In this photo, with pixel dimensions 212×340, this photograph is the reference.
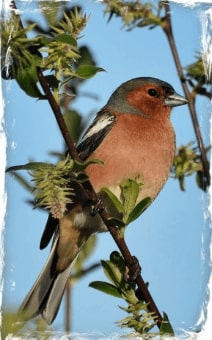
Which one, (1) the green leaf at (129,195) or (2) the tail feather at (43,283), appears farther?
(2) the tail feather at (43,283)

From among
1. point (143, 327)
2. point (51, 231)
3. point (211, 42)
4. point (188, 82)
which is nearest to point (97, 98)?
point (188, 82)

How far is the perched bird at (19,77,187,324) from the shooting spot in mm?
2334

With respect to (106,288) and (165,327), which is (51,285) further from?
(165,327)

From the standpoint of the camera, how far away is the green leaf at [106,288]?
4.72ft

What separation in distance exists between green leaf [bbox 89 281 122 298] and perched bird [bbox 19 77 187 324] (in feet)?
2.50

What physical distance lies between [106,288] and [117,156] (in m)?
0.97

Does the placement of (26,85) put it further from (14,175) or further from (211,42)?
(211,42)

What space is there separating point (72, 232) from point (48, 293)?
11.6 inches

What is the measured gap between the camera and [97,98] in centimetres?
154

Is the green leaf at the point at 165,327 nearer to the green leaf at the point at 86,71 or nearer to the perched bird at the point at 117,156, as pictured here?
the green leaf at the point at 86,71

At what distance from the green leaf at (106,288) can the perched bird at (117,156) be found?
0.76 meters

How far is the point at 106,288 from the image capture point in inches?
56.9

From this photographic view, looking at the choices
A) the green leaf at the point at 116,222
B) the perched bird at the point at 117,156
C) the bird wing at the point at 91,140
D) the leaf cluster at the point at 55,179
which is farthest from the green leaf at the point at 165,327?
the bird wing at the point at 91,140

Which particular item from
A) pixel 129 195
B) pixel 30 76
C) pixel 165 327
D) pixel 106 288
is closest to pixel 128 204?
pixel 129 195
